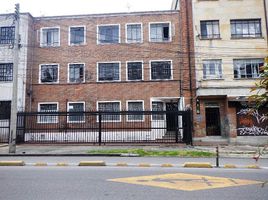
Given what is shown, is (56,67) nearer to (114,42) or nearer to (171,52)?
(114,42)

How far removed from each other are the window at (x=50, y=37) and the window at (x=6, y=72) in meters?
3.55

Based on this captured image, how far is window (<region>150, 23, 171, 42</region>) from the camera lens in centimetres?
2839

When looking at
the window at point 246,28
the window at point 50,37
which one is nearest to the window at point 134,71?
the window at point 50,37

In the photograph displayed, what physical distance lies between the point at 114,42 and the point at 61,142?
10.2 m

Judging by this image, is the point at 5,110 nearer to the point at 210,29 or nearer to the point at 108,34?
the point at 108,34

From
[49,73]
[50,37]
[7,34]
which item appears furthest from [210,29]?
[7,34]

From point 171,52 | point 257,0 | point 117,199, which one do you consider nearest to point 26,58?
point 171,52

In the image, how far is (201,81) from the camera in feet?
85.0

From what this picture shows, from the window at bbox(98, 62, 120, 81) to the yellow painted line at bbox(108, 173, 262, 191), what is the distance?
18.6 m

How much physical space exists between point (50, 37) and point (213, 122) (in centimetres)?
1672

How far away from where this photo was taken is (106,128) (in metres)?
24.8

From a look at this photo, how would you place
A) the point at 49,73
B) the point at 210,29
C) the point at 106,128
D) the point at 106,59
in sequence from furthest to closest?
the point at 49,73
the point at 106,59
the point at 210,29
the point at 106,128

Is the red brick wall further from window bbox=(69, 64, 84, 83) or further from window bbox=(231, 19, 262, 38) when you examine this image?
window bbox=(231, 19, 262, 38)

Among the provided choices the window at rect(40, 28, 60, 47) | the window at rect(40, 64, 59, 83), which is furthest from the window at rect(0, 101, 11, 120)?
the window at rect(40, 28, 60, 47)
